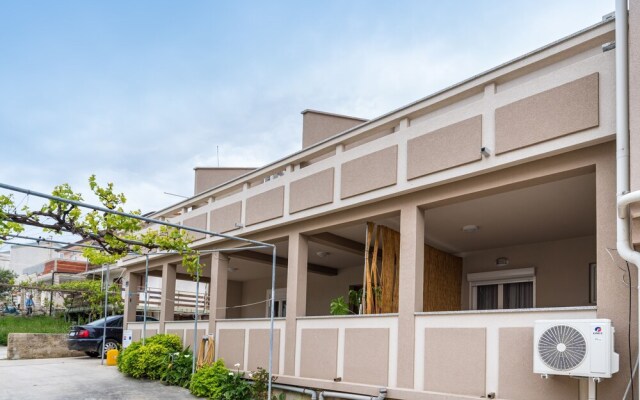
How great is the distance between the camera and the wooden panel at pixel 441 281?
12445mm

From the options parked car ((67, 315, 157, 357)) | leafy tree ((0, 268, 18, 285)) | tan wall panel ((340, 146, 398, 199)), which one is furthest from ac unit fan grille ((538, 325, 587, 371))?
leafy tree ((0, 268, 18, 285))

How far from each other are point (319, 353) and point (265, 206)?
3.49 m

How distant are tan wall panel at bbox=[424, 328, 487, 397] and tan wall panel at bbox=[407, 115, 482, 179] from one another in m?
2.44

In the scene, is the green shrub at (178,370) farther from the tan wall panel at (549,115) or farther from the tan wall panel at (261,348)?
the tan wall panel at (549,115)

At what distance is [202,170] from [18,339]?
26.4ft

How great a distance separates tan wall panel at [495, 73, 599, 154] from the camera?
764 cm

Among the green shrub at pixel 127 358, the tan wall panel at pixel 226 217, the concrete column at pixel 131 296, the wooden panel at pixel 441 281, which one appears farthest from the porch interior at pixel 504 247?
→ the concrete column at pixel 131 296

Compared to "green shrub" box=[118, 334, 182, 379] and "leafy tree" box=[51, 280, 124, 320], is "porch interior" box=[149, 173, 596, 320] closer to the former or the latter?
"green shrub" box=[118, 334, 182, 379]

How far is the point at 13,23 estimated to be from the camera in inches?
416

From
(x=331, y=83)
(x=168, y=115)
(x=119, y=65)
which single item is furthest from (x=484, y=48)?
(x=168, y=115)

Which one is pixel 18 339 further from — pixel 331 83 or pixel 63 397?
pixel 331 83

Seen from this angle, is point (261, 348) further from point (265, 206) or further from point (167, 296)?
point (167, 296)

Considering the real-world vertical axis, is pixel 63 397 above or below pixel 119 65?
below

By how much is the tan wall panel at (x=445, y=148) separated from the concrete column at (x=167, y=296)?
9.56m
